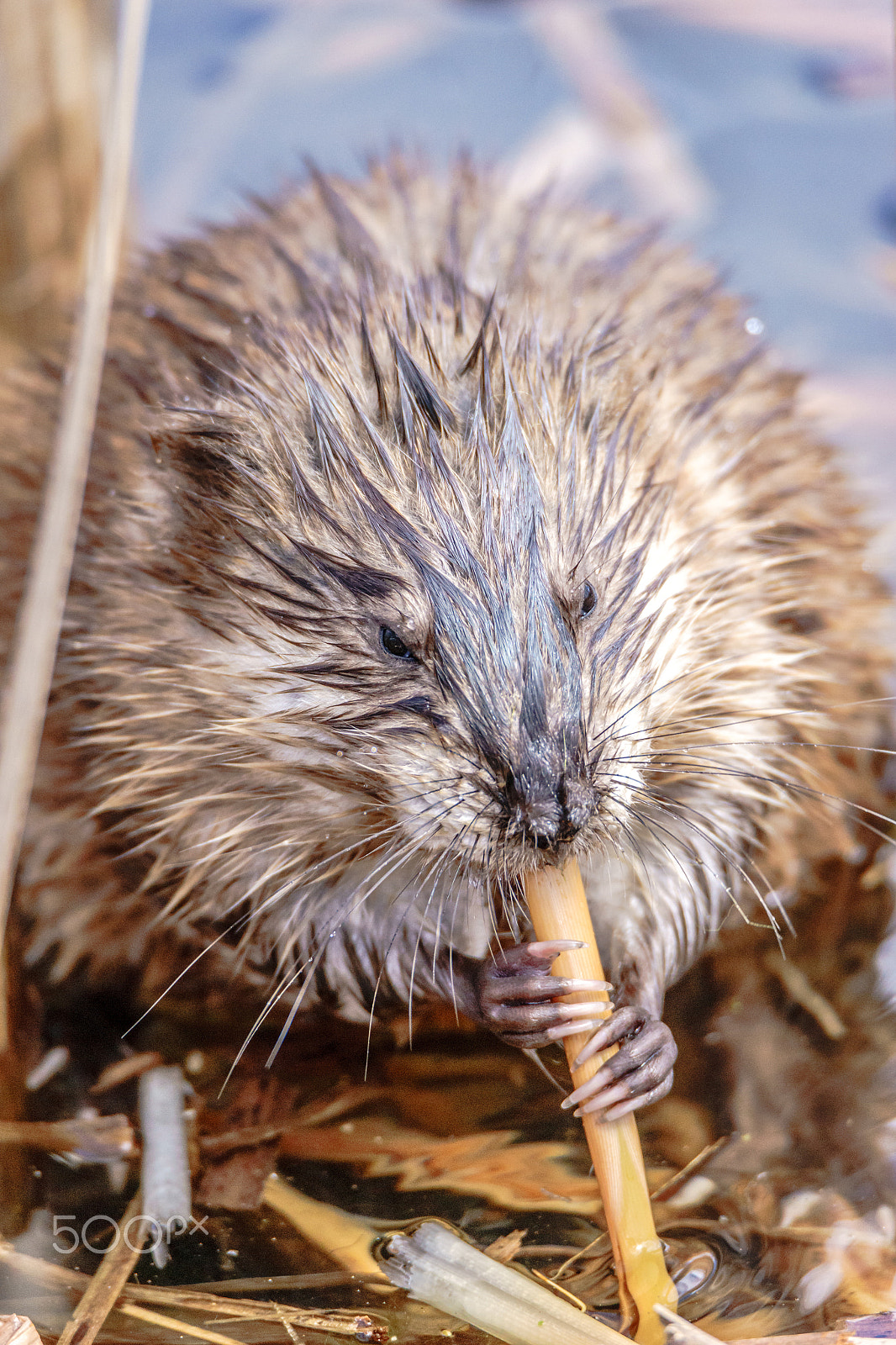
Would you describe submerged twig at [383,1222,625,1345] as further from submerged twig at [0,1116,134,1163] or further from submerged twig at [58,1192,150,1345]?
submerged twig at [0,1116,134,1163]

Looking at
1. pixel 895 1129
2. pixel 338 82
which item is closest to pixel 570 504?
pixel 895 1129

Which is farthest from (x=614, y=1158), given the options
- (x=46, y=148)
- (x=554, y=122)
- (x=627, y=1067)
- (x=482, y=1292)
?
(x=554, y=122)

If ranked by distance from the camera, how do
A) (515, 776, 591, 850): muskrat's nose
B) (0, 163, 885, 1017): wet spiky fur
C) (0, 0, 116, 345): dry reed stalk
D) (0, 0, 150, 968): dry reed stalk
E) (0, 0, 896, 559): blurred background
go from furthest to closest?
(0, 0, 896, 559): blurred background
(0, 0, 116, 345): dry reed stalk
(0, 0, 150, 968): dry reed stalk
(0, 163, 885, 1017): wet spiky fur
(515, 776, 591, 850): muskrat's nose

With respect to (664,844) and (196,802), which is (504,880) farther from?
(196,802)

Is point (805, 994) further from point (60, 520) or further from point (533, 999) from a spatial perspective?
point (60, 520)

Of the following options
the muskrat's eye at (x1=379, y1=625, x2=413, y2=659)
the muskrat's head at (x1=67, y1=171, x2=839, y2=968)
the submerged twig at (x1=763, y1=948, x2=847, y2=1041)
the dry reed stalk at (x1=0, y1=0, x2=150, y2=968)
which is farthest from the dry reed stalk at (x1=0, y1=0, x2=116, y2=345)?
the submerged twig at (x1=763, y1=948, x2=847, y2=1041)
